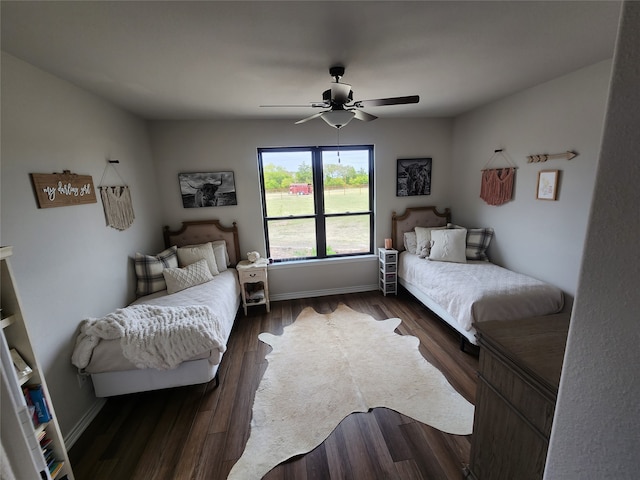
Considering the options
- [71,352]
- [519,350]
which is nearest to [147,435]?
[71,352]

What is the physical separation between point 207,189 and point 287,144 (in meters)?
1.23

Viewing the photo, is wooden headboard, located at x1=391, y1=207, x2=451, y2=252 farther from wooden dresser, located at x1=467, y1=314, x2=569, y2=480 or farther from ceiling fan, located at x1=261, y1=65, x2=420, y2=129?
wooden dresser, located at x1=467, y1=314, x2=569, y2=480

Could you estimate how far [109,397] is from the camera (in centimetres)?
220

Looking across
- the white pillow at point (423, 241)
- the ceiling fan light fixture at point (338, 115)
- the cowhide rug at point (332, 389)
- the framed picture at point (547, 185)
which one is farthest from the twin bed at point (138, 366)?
the framed picture at point (547, 185)

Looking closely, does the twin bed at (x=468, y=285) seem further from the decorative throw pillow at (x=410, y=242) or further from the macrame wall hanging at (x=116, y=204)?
the macrame wall hanging at (x=116, y=204)

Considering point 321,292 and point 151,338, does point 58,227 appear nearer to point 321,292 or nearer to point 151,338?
point 151,338

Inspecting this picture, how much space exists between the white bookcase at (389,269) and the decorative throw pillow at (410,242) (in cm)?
22

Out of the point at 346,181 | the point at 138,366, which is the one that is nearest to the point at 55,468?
the point at 138,366

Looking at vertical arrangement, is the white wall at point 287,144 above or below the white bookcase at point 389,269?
above

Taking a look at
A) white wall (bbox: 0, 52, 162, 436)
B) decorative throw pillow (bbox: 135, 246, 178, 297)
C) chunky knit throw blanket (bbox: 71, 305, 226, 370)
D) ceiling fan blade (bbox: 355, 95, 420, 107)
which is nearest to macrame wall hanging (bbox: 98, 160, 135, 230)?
white wall (bbox: 0, 52, 162, 436)

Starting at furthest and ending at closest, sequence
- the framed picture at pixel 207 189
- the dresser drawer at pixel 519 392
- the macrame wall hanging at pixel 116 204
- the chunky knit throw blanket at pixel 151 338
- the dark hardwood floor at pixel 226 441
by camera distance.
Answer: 1. the framed picture at pixel 207 189
2. the macrame wall hanging at pixel 116 204
3. the chunky knit throw blanket at pixel 151 338
4. the dark hardwood floor at pixel 226 441
5. the dresser drawer at pixel 519 392

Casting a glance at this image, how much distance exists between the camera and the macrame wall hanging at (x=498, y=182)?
3.13 metres

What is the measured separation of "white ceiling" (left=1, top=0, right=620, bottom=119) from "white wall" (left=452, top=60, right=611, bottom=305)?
247 mm

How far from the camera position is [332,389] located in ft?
7.19
